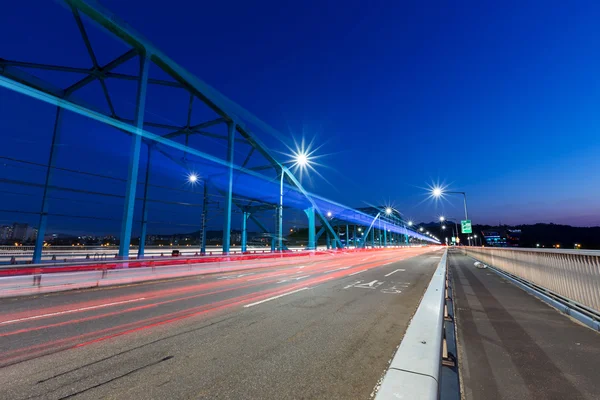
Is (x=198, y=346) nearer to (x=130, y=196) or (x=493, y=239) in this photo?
(x=130, y=196)

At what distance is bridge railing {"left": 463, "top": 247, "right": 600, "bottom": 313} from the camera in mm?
6320

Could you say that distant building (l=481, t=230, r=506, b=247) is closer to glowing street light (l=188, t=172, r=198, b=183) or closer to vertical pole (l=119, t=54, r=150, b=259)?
glowing street light (l=188, t=172, r=198, b=183)

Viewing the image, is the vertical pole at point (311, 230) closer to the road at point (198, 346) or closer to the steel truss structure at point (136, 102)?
the steel truss structure at point (136, 102)

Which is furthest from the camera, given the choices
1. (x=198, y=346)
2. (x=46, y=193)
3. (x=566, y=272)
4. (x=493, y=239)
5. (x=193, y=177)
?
(x=493, y=239)

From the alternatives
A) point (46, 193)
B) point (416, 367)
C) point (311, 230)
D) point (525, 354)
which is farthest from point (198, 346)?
point (311, 230)

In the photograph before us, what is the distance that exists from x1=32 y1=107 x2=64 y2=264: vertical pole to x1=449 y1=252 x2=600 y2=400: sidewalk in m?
24.4

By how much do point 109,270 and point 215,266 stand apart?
7042 mm

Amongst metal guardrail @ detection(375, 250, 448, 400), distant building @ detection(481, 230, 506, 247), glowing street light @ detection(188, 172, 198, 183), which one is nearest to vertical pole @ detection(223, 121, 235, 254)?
glowing street light @ detection(188, 172, 198, 183)

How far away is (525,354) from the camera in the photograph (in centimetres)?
448

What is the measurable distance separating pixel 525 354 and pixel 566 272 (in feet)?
17.2

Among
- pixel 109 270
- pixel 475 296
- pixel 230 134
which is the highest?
pixel 230 134

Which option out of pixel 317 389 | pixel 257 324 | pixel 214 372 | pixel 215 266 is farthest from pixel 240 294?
pixel 215 266

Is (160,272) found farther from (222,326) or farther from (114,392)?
(114,392)

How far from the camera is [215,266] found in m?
18.7
